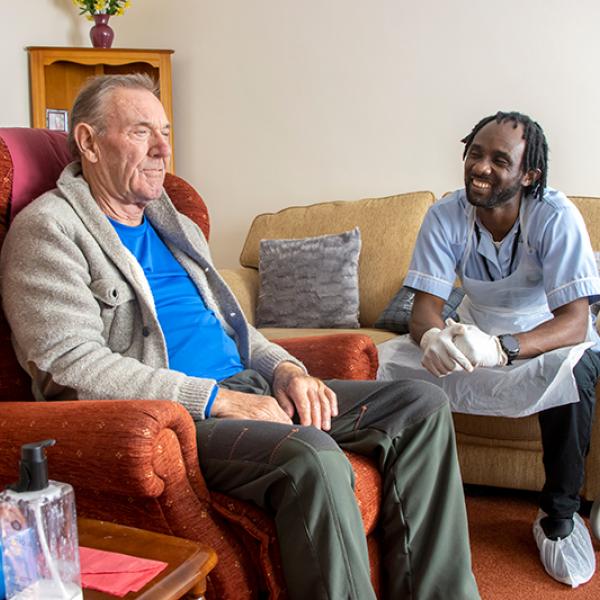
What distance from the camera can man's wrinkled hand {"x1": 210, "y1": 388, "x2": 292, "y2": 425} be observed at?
52.7 inches

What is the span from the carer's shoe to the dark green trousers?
56cm

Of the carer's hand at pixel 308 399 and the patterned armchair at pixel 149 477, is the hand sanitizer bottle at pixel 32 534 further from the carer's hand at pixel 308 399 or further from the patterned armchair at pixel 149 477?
the carer's hand at pixel 308 399

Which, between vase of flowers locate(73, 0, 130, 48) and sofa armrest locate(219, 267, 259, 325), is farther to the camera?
vase of flowers locate(73, 0, 130, 48)

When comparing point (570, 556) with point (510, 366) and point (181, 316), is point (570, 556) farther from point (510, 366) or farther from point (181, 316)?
point (181, 316)

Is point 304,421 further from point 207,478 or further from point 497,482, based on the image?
point 497,482

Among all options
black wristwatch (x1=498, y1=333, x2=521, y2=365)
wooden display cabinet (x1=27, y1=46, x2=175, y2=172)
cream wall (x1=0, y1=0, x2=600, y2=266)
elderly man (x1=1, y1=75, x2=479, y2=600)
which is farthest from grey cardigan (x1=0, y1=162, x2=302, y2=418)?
wooden display cabinet (x1=27, y1=46, x2=175, y2=172)

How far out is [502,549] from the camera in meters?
1.94

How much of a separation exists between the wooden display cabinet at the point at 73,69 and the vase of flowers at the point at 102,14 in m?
0.07

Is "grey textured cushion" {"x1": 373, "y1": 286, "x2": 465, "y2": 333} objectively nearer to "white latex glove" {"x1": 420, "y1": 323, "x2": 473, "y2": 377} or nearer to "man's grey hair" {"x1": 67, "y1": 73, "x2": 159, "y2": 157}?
"white latex glove" {"x1": 420, "y1": 323, "x2": 473, "y2": 377}

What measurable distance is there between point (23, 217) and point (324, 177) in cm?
222

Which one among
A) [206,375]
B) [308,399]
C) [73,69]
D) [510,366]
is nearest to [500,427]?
[510,366]

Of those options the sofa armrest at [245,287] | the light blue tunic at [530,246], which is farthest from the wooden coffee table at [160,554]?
the sofa armrest at [245,287]

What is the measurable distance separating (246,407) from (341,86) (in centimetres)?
237

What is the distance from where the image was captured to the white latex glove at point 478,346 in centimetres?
186
